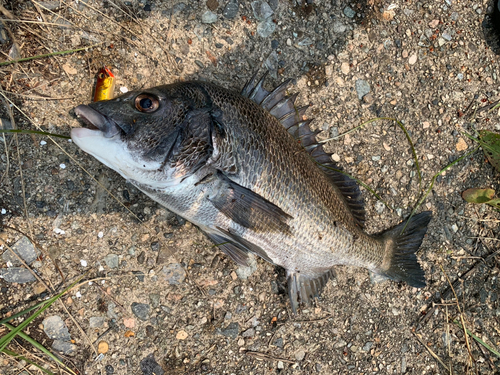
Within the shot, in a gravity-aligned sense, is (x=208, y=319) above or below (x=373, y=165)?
below

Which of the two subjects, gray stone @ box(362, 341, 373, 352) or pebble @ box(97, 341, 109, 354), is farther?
gray stone @ box(362, 341, 373, 352)

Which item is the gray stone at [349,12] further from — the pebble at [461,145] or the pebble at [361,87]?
the pebble at [461,145]

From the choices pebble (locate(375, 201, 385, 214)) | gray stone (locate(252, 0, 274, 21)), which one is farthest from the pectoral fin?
gray stone (locate(252, 0, 274, 21))

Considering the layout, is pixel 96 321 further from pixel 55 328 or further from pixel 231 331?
pixel 231 331

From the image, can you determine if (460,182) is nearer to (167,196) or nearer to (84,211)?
(167,196)

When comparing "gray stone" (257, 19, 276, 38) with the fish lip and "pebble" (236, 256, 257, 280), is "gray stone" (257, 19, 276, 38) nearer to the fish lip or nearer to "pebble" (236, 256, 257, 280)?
the fish lip

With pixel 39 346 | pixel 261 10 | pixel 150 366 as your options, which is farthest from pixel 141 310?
pixel 261 10

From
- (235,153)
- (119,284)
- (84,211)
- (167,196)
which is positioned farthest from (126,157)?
(119,284)
